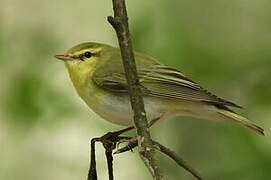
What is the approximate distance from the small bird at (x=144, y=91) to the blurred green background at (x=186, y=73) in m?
0.13

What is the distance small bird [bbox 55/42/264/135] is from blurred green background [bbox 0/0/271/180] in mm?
134

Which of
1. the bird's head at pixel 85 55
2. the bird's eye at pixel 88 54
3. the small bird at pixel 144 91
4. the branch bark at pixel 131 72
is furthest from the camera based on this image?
the bird's eye at pixel 88 54

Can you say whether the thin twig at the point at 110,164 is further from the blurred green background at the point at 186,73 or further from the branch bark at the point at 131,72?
the blurred green background at the point at 186,73

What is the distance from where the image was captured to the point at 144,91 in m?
2.76

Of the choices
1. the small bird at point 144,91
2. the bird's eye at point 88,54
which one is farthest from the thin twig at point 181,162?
the bird's eye at point 88,54

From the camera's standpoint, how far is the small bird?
2678 mm

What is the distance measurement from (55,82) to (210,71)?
0.75 meters

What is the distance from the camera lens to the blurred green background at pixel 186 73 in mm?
2824

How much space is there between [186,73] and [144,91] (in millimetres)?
285

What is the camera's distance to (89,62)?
3.11 m

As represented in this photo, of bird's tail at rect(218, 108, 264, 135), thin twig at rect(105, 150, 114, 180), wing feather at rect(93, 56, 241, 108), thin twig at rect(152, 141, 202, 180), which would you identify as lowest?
bird's tail at rect(218, 108, 264, 135)

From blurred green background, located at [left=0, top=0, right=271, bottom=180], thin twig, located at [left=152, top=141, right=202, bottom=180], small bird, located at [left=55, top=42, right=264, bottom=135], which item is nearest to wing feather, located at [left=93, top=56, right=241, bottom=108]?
small bird, located at [left=55, top=42, right=264, bottom=135]

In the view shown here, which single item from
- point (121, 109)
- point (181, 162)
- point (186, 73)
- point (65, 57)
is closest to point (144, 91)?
point (121, 109)

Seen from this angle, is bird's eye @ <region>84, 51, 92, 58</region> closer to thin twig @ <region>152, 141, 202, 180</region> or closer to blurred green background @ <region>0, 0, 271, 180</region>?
blurred green background @ <region>0, 0, 271, 180</region>
